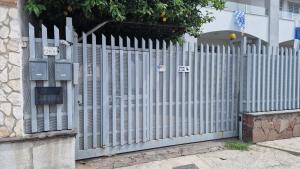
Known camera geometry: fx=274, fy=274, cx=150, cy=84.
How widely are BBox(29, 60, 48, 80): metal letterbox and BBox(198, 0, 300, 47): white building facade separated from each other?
1165cm

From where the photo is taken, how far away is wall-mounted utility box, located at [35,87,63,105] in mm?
3875

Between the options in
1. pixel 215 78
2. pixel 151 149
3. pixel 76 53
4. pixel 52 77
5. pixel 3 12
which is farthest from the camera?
pixel 215 78

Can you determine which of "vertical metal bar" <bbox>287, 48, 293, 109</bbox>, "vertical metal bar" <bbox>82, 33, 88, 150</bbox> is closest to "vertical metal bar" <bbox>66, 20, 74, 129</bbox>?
"vertical metal bar" <bbox>82, 33, 88, 150</bbox>

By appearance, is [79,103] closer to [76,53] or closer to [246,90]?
[76,53]

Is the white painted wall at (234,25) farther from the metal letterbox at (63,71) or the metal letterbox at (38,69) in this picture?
the metal letterbox at (38,69)

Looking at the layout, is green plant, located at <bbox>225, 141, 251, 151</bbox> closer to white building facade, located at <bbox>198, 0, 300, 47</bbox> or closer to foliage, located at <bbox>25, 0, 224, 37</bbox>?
foliage, located at <bbox>25, 0, 224, 37</bbox>

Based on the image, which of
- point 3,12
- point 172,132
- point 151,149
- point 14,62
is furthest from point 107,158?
point 3,12

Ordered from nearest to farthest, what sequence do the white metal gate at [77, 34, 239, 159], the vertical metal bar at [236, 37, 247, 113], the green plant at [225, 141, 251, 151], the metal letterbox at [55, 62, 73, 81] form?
1. the metal letterbox at [55, 62, 73, 81]
2. the white metal gate at [77, 34, 239, 159]
3. the green plant at [225, 141, 251, 151]
4. the vertical metal bar at [236, 37, 247, 113]

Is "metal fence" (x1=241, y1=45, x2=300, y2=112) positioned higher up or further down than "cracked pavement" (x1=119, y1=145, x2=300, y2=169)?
higher up

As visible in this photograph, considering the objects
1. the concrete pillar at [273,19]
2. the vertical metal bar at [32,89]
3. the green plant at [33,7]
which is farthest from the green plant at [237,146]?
the concrete pillar at [273,19]

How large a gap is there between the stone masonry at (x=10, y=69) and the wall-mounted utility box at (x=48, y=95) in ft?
0.78

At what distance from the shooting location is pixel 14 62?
374 centimetres

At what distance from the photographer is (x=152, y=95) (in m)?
5.13

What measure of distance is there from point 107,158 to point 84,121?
794 mm
